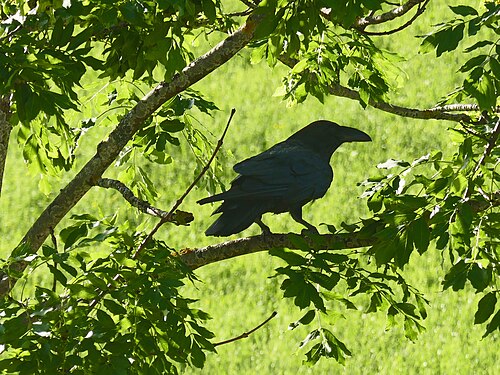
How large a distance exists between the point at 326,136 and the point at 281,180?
1.99ft

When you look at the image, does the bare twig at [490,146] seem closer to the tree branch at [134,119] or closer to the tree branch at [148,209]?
the tree branch at [134,119]

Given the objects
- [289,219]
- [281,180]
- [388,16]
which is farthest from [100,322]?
[289,219]

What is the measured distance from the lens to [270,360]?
9.01 m

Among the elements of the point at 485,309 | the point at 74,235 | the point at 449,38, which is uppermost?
the point at 449,38

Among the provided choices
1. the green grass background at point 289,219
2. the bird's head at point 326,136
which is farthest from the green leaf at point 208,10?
the green grass background at point 289,219

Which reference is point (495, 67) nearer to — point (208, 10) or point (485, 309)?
point (485, 309)

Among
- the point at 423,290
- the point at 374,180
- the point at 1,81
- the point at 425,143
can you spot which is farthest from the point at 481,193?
the point at 425,143

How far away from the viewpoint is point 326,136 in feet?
17.0

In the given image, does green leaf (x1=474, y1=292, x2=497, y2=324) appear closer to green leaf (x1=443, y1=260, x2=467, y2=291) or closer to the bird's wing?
green leaf (x1=443, y1=260, x2=467, y2=291)

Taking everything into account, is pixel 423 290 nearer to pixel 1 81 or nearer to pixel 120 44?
pixel 120 44

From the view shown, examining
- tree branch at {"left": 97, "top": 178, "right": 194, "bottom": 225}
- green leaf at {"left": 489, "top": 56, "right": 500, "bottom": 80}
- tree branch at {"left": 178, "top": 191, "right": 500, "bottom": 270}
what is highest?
green leaf at {"left": 489, "top": 56, "right": 500, "bottom": 80}

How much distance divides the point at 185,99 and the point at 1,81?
1.85 meters

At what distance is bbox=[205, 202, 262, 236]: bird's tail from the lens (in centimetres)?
441

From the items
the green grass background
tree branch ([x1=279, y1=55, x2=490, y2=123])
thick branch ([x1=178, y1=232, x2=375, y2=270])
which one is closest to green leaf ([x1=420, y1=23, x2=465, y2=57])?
thick branch ([x1=178, y1=232, x2=375, y2=270])
